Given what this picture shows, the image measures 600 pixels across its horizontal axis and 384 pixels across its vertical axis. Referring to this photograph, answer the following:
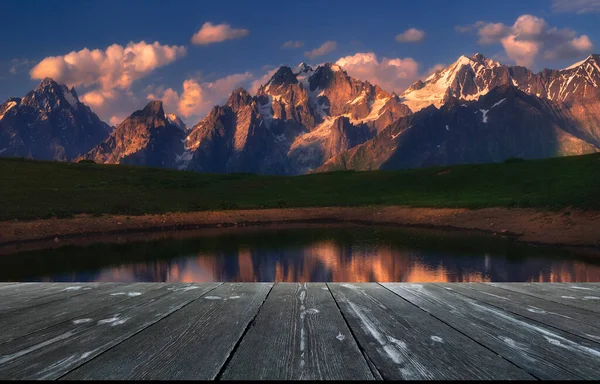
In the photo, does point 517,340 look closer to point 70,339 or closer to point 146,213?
point 70,339

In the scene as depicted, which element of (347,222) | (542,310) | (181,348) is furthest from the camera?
(347,222)

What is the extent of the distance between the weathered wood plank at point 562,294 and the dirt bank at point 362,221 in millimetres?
32842

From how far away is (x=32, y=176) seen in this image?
250 ft

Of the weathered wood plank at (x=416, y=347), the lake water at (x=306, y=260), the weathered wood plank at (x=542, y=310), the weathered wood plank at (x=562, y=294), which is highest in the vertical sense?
the weathered wood plank at (x=416, y=347)

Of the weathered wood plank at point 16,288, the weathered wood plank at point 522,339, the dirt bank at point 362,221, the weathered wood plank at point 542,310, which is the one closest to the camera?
the weathered wood plank at point 522,339

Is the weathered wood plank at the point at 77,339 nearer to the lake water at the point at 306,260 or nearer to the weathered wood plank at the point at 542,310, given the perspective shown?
the weathered wood plank at the point at 542,310

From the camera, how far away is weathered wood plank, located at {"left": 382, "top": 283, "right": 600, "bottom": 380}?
102 inches

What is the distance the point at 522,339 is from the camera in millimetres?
3295

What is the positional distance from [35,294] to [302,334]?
14.9 ft

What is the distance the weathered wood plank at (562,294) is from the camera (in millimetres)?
4988

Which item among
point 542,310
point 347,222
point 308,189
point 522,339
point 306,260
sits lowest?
point 306,260

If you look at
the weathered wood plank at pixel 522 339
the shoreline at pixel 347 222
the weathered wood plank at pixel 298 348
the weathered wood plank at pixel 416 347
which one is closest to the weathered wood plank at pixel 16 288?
the weathered wood plank at pixel 298 348

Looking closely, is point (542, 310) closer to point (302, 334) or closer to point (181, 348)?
point (302, 334)

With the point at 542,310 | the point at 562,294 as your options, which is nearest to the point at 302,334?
the point at 542,310
